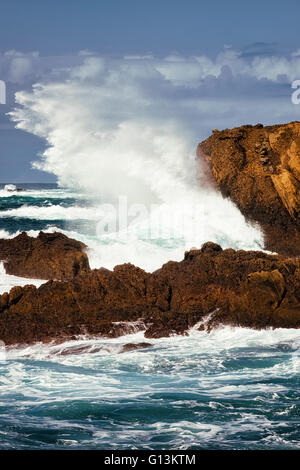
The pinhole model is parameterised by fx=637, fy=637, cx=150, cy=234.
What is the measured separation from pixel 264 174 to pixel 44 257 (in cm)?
692

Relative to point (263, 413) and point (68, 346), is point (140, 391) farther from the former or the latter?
point (68, 346)

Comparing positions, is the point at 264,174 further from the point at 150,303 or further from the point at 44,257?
the point at 150,303

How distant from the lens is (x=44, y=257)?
15039mm

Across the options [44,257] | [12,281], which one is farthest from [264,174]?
[12,281]

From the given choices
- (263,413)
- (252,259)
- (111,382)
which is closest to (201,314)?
(252,259)

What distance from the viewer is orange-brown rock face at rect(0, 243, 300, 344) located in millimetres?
10289

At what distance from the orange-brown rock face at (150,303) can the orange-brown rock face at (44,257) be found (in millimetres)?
3337

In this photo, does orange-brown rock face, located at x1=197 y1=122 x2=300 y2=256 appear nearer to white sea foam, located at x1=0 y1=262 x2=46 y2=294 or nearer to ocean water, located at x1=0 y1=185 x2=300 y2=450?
white sea foam, located at x1=0 y1=262 x2=46 y2=294

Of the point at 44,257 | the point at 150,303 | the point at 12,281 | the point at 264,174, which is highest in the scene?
the point at 264,174

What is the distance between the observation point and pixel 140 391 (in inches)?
302

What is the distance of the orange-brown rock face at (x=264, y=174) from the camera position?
17.4 metres

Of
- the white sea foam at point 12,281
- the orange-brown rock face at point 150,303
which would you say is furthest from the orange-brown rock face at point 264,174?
the white sea foam at point 12,281
